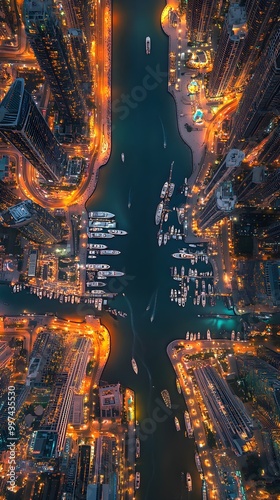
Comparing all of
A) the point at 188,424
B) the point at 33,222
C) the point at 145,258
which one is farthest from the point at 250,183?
the point at 188,424

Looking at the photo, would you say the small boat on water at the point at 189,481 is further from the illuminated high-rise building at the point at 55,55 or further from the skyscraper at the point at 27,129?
the illuminated high-rise building at the point at 55,55

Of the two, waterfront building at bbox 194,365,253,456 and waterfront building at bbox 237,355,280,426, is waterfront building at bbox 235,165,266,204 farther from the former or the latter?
waterfront building at bbox 194,365,253,456

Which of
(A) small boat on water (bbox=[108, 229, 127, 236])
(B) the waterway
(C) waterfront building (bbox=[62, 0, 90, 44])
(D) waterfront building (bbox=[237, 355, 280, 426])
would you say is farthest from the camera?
(A) small boat on water (bbox=[108, 229, 127, 236])

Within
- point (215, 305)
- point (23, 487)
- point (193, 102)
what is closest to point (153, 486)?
point (23, 487)

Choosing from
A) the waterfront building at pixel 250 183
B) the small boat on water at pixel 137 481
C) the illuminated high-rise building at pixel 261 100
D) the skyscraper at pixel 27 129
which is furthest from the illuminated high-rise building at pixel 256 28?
the small boat on water at pixel 137 481

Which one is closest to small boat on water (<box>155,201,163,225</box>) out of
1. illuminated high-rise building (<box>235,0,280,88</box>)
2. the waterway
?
the waterway

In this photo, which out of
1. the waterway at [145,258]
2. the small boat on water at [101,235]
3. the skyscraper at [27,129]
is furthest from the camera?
the small boat on water at [101,235]
